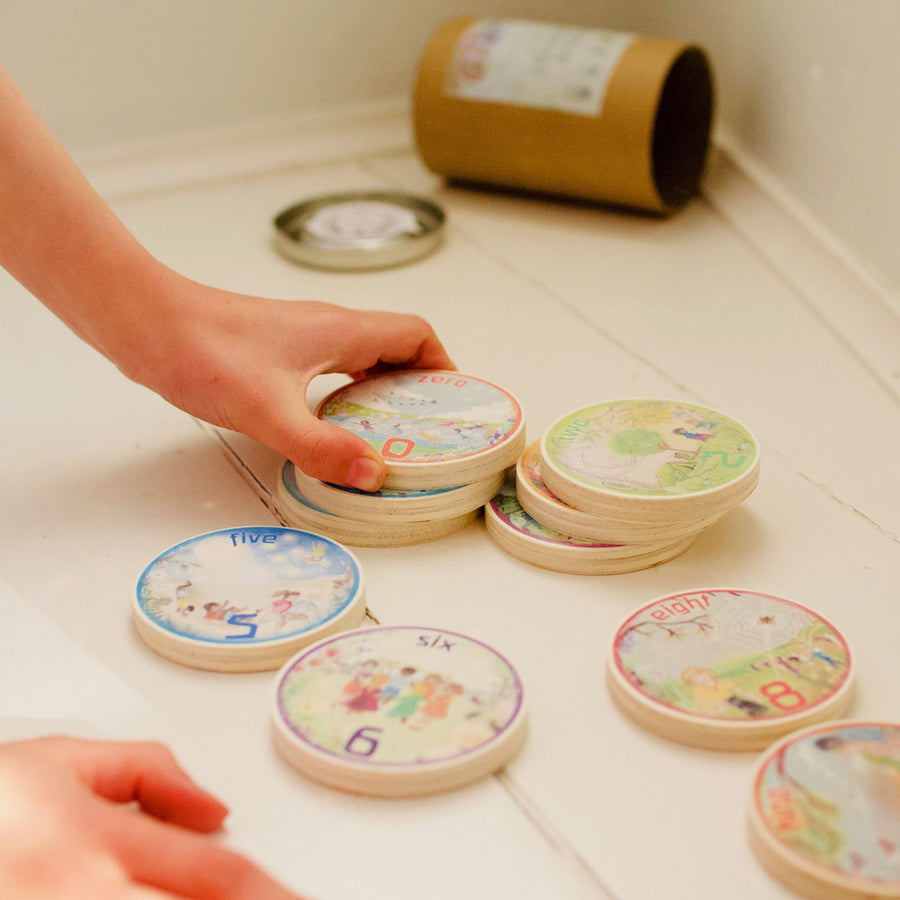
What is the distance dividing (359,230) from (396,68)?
1.77 ft

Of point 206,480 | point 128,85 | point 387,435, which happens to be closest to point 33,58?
point 128,85

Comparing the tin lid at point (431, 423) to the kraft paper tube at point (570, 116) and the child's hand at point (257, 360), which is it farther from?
the kraft paper tube at point (570, 116)

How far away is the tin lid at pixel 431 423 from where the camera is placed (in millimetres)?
960

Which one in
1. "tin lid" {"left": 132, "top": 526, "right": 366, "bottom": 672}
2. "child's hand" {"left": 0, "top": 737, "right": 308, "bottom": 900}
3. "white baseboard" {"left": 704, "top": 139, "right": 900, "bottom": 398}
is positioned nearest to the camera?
"child's hand" {"left": 0, "top": 737, "right": 308, "bottom": 900}

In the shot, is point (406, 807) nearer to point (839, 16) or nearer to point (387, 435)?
point (387, 435)

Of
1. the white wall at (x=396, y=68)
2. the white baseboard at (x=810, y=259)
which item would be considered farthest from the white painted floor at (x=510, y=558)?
the white wall at (x=396, y=68)

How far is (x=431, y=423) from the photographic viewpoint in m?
1.03

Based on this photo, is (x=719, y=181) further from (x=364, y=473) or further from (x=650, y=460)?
(x=364, y=473)

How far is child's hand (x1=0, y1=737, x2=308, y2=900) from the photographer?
1.90ft

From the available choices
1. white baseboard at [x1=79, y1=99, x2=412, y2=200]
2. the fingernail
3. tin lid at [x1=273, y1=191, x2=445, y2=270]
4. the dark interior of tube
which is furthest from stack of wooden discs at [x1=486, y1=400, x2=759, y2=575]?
white baseboard at [x1=79, y1=99, x2=412, y2=200]

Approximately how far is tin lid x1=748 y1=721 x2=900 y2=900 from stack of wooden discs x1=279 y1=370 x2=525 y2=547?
1.21 feet

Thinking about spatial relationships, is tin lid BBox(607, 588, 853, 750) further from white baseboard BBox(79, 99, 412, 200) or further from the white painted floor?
white baseboard BBox(79, 99, 412, 200)

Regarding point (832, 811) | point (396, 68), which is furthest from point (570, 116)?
point (832, 811)

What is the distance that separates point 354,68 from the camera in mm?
2027
